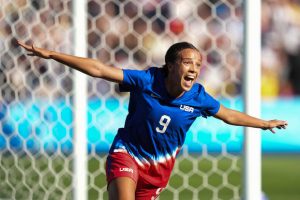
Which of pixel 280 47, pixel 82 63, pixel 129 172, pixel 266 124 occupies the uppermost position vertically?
pixel 280 47

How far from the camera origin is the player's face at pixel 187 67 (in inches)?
192

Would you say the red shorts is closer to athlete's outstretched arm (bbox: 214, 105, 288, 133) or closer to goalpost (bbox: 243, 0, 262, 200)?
athlete's outstretched arm (bbox: 214, 105, 288, 133)

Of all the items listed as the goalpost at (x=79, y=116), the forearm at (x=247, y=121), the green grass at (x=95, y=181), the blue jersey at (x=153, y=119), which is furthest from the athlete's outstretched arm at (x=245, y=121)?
the green grass at (x=95, y=181)

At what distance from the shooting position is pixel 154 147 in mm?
5000

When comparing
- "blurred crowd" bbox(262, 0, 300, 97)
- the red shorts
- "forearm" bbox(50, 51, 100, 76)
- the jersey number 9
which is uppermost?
"blurred crowd" bbox(262, 0, 300, 97)

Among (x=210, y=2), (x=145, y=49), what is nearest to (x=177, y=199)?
(x=145, y=49)

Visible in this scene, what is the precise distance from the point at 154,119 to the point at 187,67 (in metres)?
0.36

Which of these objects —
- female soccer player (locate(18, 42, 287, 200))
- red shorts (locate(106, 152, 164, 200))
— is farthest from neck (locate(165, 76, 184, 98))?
red shorts (locate(106, 152, 164, 200))

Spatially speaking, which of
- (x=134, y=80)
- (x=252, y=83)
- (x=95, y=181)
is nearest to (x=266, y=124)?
(x=252, y=83)

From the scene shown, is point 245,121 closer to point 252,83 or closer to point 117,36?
point 252,83

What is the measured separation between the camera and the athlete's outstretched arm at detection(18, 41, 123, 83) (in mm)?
4586

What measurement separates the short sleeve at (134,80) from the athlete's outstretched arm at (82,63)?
0.13ft

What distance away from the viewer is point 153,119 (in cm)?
493

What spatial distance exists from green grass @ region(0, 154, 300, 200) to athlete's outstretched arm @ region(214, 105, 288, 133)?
1449 mm
